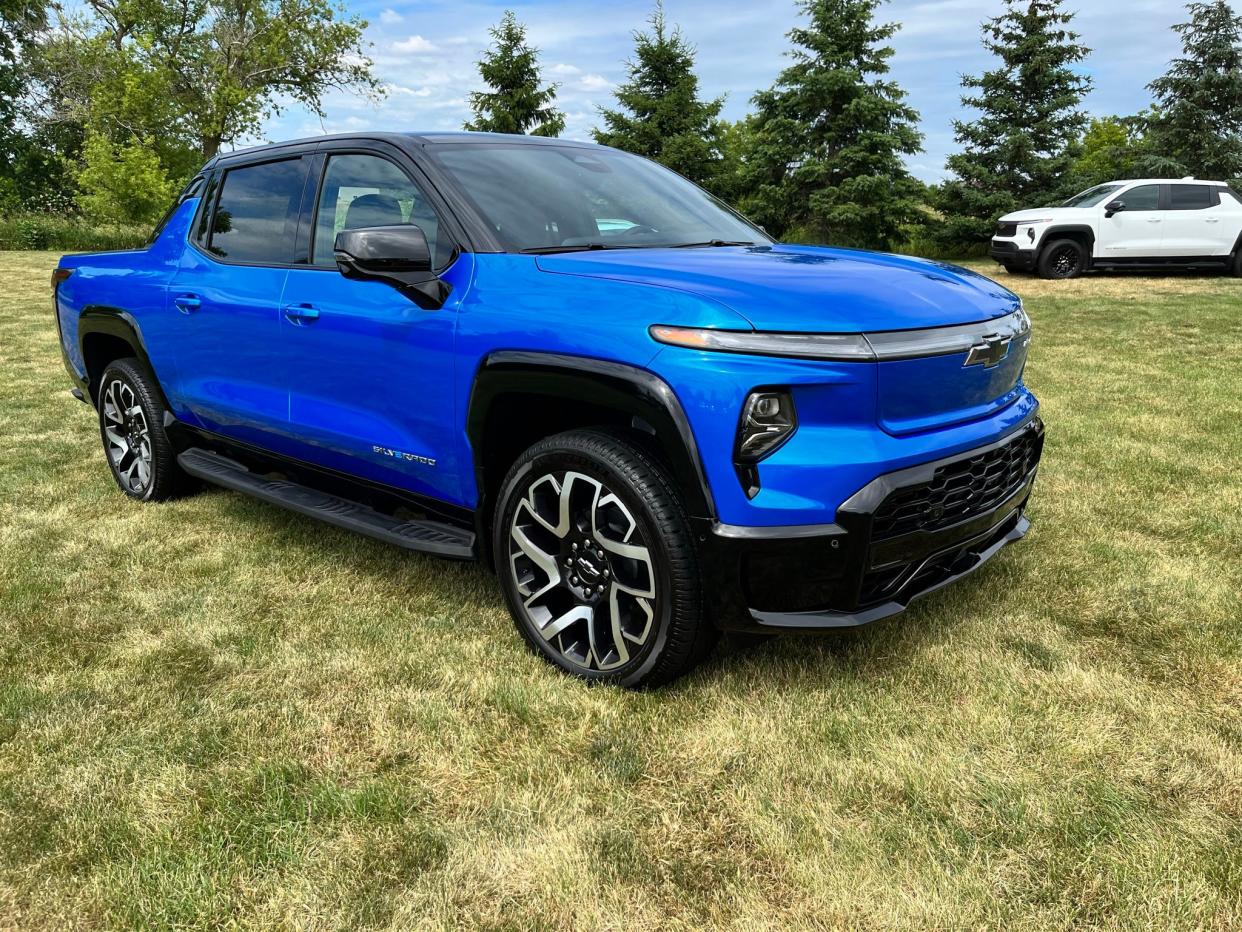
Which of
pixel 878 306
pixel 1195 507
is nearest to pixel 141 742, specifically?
pixel 878 306

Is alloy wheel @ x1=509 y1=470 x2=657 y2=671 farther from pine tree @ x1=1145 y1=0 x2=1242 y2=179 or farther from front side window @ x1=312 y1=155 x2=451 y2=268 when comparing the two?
pine tree @ x1=1145 y1=0 x2=1242 y2=179

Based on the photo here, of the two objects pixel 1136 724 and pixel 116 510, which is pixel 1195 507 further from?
pixel 116 510

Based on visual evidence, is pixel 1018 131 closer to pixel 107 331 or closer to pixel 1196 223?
pixel 1196 223

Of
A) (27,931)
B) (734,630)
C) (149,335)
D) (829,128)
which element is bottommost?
(27,931)

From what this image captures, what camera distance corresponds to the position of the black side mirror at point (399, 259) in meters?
2.96

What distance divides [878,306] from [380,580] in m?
2.38

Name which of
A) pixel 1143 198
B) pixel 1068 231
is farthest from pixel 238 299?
pixel 1143 198

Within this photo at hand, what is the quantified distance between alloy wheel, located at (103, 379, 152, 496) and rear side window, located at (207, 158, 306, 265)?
3.81 ft

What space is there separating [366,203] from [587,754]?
229 centimetres

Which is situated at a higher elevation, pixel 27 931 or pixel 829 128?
pixel 829 128

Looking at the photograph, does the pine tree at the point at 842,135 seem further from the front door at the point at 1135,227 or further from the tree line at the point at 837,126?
the front door at the point at 1135,227

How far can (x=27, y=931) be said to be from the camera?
200 cm

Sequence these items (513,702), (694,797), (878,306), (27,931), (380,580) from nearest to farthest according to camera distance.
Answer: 1. (27,931)
2. (694,797)
3. (878,306)
4. (513,702)
5. (380,580)

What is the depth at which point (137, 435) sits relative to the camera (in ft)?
16.4
